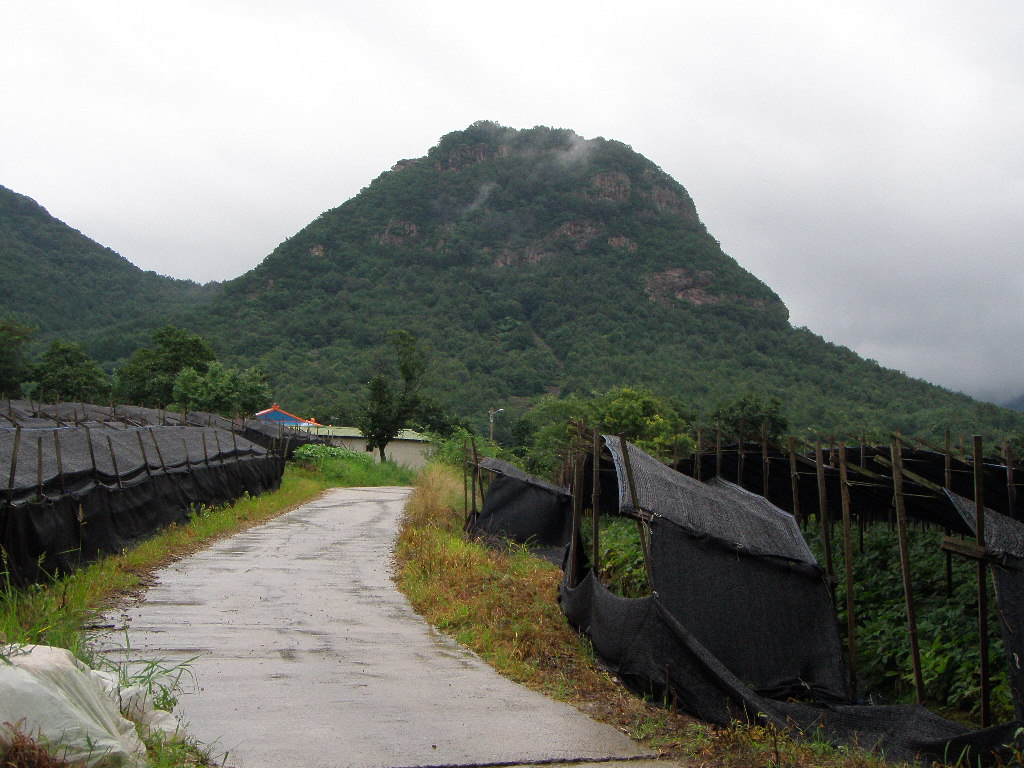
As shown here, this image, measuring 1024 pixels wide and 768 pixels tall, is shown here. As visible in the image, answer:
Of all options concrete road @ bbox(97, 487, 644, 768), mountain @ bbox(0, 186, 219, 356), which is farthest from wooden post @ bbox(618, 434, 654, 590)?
mountain @ bbox(0, 186, 219, 356)

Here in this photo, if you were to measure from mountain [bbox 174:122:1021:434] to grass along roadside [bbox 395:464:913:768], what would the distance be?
116 feet

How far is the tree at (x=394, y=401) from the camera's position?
40.1 meters

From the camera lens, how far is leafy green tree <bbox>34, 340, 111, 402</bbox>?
46875mm

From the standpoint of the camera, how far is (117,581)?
9.62m

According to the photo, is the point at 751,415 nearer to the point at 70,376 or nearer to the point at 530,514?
the point at 530,514

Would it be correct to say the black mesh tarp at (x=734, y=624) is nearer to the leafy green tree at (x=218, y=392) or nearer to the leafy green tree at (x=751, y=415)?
the leafy green tree at (x=751, y=415)

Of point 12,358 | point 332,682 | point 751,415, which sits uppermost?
point 12,358

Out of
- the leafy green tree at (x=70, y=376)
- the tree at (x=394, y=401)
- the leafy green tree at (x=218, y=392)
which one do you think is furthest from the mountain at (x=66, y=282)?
the tree at (x=394, y=401)

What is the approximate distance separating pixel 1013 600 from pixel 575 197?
101m

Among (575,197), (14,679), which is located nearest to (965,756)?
(14,679)

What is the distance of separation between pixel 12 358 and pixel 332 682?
48.9 m

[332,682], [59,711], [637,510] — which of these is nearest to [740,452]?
[637,510]

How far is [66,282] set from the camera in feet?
236

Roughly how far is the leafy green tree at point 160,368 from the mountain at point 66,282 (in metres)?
15.7
